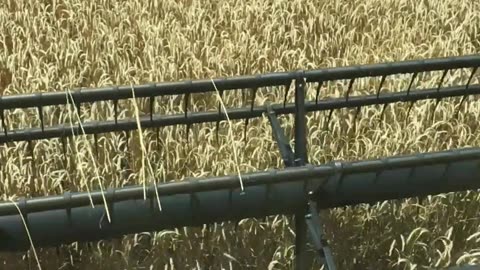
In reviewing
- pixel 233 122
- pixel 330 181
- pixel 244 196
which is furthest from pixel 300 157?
pixel 233 122

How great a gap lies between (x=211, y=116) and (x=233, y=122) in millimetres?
333

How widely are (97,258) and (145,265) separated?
160mm

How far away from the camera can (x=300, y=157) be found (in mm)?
2209

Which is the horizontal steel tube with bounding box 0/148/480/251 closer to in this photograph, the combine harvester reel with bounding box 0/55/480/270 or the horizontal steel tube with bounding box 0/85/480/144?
the combine harvester reel with bounding box 0/55/480/270

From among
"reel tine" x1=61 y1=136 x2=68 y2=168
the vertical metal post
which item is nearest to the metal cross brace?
the vertical metal post

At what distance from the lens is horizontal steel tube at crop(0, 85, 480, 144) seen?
2.41 metres

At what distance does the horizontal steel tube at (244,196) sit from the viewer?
6.00ft

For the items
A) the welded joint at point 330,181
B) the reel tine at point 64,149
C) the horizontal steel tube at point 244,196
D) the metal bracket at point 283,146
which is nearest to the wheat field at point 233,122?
the reel tine at point 64,149

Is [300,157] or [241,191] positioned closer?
[241,191]

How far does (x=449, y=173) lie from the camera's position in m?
2.08

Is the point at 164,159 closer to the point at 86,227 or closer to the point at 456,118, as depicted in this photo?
the point at 86,227

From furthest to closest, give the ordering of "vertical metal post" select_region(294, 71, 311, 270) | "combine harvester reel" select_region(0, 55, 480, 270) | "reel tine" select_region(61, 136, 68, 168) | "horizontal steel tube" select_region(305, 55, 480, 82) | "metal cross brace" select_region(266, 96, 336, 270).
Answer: "reel tine" select_region(61, 136, 68, 168)
"horizontal steel tube" select_region(305, 55, 480, 82)
"vertical metal post" select_region(294, 71, 311, 270)
"metal cross brace" select_region(266, 96, 336, 270)
"combine harvester reel" select_region(0, 55, 480, 270)

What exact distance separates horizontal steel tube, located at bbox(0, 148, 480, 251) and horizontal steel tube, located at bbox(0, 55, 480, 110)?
45 centimetres

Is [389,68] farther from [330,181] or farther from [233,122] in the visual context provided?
[233,122]
